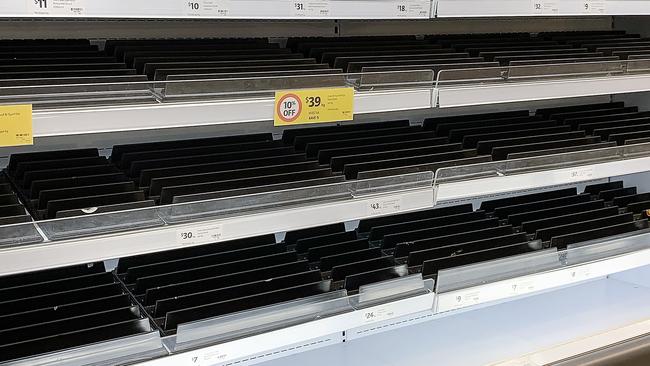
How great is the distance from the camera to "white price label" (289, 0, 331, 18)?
65.1 inches

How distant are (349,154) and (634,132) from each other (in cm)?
101

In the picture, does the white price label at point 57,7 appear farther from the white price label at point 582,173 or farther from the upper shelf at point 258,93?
the white price label at point 582,173

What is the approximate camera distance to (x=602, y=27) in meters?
2.95

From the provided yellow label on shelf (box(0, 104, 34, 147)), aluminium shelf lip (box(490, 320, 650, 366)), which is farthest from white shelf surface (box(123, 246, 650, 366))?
yellow label on shelf (box(0, 104, 34, 147))

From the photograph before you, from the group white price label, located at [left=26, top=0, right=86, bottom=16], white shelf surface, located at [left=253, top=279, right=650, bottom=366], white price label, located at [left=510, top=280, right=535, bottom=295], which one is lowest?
white shelf surface, located at [left=253, top=279, right=650, bottom=366]

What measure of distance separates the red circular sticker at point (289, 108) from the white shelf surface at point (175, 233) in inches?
8.2

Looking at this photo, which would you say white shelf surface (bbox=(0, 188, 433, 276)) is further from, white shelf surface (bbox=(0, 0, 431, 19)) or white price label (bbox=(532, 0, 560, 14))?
white price label (bbox=(532, 0, 560, 14))

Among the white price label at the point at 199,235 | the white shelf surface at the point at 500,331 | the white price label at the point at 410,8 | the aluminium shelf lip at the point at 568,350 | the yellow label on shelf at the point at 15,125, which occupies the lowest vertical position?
the white shelf surface at the point at 500,331

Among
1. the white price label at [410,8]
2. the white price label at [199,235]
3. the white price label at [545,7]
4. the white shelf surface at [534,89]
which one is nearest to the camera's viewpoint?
the white price label at [199,235]

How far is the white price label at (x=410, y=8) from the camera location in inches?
71.0

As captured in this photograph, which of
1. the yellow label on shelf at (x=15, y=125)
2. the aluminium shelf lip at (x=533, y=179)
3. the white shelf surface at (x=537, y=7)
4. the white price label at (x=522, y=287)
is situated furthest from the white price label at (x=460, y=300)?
the yellow label on shelf at (x=15, y=125)

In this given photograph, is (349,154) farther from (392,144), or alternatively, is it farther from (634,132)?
(634,132)

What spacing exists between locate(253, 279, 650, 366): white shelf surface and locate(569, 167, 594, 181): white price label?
44cm

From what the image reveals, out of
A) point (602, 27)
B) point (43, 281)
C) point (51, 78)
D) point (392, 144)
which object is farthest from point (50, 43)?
point (602, 27)
